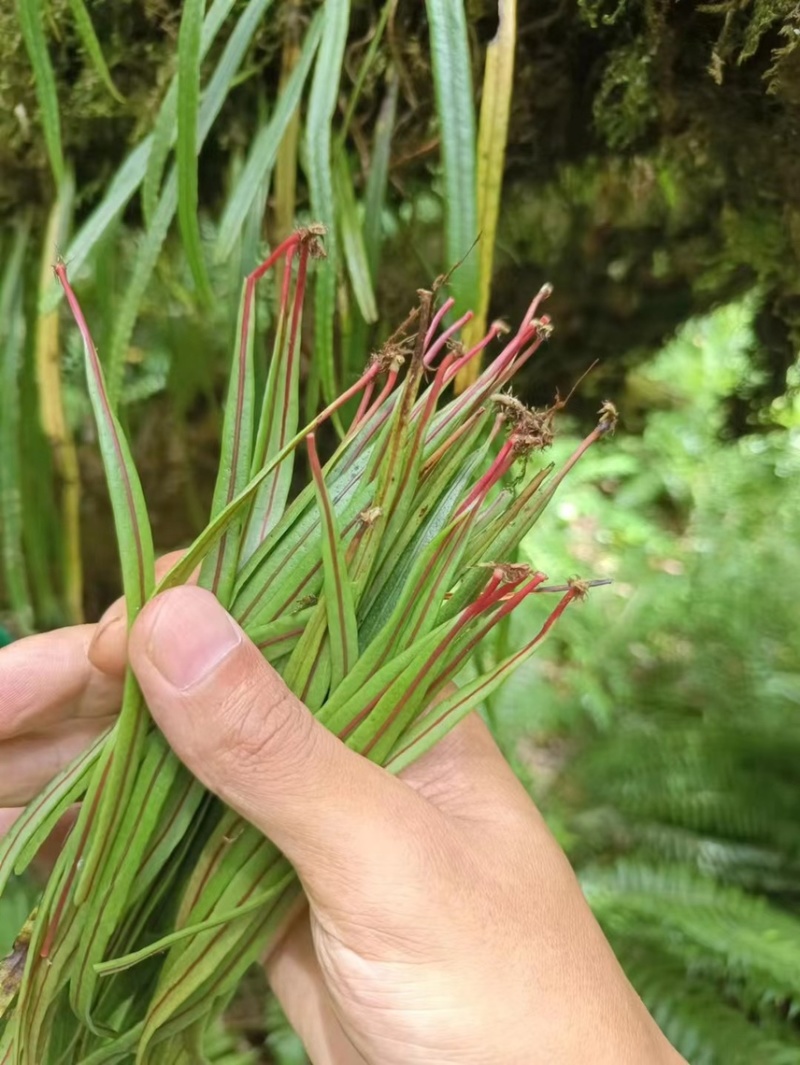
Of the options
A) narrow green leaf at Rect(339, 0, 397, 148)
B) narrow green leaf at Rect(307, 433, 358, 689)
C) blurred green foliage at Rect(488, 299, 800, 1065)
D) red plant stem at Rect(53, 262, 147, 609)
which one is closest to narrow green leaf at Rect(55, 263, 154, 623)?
red plant stem at Rect(53, 262, 147, 609)

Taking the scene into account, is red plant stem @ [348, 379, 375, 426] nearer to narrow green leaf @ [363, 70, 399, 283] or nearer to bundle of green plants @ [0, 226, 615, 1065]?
bundle of green plants @ [0, 226, 615, 1065]

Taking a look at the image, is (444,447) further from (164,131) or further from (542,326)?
(164,131)

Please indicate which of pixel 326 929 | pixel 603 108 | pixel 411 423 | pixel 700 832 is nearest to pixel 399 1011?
pixel 326 929

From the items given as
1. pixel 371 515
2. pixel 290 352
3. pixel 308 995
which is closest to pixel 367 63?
pixel 290 352

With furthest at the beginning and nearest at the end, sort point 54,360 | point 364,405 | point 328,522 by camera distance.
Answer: point 54,360 < point 364,405 < point 328,522

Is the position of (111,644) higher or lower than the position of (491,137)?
lower

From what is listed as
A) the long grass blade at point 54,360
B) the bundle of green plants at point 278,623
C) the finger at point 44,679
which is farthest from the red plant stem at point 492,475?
the long grass blade at point 54,360
